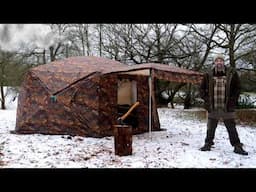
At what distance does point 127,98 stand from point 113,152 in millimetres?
3061

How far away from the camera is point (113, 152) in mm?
5535

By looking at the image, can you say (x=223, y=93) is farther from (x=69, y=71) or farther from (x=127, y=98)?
(x=69, y=71)

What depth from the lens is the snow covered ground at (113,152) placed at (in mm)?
4797

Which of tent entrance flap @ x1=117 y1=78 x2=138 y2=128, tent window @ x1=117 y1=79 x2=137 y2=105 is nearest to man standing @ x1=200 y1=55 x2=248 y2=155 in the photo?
tent entrance flap @ x1=117 y1=78 x2=138 y2=128

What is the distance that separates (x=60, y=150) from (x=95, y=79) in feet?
6.66

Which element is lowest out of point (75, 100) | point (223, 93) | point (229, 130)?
point (229, 130)

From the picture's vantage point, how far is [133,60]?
1638 cm

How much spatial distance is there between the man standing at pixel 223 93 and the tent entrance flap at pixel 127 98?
8.71 ft

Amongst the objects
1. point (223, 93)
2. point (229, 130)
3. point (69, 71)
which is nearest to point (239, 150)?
point (229, 130)

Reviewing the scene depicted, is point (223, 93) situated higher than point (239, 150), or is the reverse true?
point (223, 93)

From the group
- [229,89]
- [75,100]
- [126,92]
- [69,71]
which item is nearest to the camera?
[229,89]
